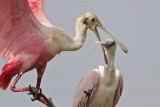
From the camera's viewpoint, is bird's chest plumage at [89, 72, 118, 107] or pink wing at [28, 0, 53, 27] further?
pink wing at [28, 0, 53, 27]

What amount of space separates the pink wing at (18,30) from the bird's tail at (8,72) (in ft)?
0.65

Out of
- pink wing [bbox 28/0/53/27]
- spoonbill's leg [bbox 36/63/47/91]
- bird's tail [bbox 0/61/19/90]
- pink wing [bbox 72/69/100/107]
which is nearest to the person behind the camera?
bird's tail [bbox 0/61/19/90]

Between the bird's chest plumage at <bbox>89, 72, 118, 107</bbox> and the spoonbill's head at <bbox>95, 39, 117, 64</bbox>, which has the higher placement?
the spoonbill's head at <bbox>95, 39, 117, 64</bbox>

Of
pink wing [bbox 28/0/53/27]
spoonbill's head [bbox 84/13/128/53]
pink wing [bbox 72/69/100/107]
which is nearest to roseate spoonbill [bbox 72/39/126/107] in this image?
pink wing [bbox 72/69/100/107]

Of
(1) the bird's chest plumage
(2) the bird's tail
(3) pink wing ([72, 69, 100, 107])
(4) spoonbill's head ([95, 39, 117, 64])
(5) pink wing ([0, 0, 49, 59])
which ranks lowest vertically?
(1) the bird's chest plumage

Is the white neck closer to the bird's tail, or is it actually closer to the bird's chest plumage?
the bird's chest plumage

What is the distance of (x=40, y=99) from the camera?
1211 centimetres

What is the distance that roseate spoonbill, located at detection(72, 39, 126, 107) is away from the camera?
13.2 metres

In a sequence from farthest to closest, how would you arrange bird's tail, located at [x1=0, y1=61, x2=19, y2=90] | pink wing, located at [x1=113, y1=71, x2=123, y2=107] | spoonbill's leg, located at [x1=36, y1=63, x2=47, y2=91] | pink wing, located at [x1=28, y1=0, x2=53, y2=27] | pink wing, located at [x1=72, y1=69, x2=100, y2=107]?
pink wing, located at [x1=28, y1=0, x2=53, y2=27] < pink wing, located at [x1=113, y1=71, x2=123, y2=107] < pink wing, located at [x1=72, y1=69, x2=100, y2=107] < spoonbill's leg, located at [x1=36, y1=63, x2=47, y2=91] < bird's tail, located at [x1=0, y1=61, x2=19, y2=90]

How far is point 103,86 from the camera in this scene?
13.3 metres

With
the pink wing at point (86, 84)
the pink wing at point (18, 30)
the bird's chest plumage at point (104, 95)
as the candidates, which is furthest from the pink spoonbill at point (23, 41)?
the bird's chest plumage at point (104, 95)

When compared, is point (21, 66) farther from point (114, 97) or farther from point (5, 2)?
point (114, 97)

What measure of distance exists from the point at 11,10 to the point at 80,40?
5.65 ft

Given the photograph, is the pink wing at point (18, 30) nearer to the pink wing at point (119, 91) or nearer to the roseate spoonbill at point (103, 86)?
the roseate spoonbill at point (103, 86)
